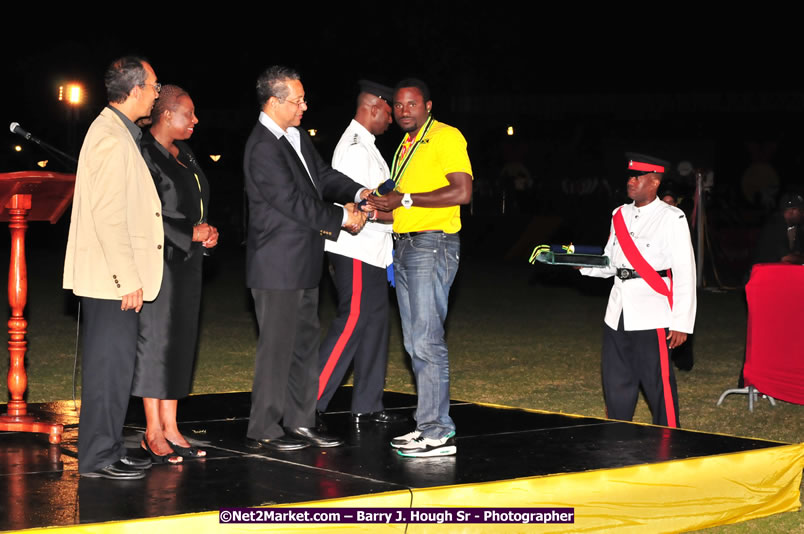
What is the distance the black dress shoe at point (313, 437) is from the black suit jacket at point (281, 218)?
81 cm

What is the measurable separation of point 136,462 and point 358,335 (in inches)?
86.2

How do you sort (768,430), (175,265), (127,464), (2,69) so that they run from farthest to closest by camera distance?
(2,69) < (768,430) < (175,265) < (127,464)

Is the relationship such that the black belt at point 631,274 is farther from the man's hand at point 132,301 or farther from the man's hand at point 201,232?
the man's hand at point 132,301

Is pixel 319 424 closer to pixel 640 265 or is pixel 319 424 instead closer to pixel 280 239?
pixel 280 239

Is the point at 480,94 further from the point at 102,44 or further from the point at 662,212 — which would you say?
the point at 662,212

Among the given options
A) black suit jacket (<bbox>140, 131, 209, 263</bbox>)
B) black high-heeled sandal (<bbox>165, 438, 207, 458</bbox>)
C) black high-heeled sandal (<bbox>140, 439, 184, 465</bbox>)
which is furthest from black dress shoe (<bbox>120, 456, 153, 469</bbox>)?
black suit jacket (<bbox>140, 131, 209, 263</bbox>)

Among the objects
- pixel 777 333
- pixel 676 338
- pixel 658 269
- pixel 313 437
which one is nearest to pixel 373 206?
pixel 313 437

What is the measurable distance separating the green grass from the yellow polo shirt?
6.73 ft

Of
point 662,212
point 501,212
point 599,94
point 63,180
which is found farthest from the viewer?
point 599,94

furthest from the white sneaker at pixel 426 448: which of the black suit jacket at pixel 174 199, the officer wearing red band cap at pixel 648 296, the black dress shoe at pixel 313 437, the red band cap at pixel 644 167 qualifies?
the red band cap at pixel 644 167

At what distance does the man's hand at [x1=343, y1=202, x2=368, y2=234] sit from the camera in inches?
243

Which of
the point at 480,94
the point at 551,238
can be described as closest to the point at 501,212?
the point at 551,238

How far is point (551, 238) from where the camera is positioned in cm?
2458

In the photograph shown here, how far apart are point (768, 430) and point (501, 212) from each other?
2142 cm
